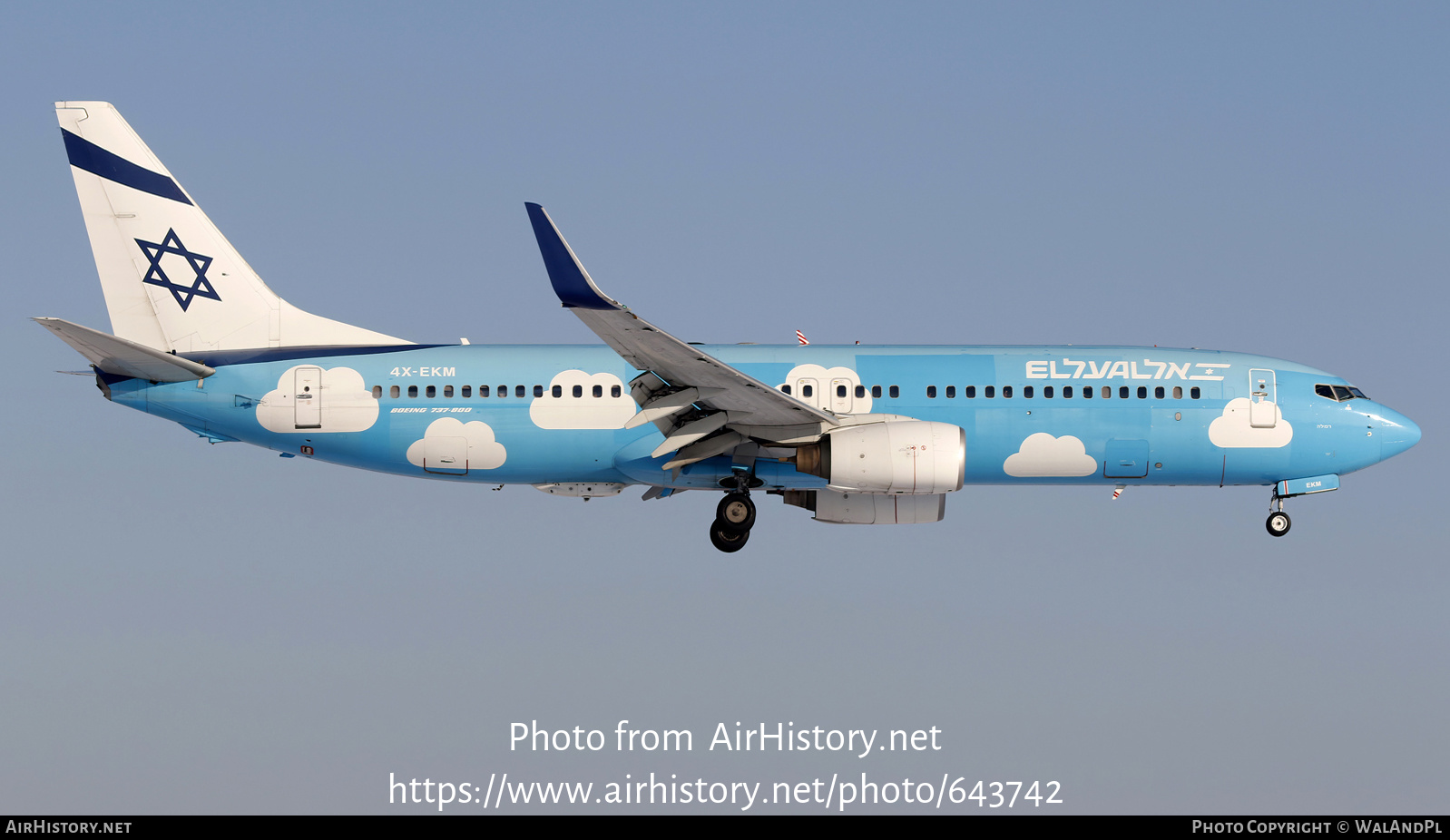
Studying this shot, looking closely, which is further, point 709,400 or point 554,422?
point 554,422

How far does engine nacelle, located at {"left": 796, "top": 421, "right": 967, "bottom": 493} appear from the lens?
93.7ft

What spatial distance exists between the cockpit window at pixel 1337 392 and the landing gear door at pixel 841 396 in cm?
1066

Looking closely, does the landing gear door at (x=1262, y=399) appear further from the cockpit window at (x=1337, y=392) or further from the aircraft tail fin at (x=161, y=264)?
the aircraft tail fin at (x=161, y=264)

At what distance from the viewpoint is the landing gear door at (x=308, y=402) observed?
30969 mm

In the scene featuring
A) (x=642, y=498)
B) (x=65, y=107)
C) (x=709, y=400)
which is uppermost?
(x=65, y=107)

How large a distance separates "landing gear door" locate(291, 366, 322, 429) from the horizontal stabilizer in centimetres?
184

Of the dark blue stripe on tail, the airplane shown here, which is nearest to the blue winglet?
the airplane

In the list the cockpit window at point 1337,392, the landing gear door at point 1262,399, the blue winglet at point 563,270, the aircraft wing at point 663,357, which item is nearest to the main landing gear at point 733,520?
the aircraft wing at point 663,357

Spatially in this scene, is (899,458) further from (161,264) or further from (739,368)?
(161,264)

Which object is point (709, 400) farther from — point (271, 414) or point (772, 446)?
point (271, 414)

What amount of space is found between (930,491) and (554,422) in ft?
26.7

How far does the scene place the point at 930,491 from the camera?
2881 cm

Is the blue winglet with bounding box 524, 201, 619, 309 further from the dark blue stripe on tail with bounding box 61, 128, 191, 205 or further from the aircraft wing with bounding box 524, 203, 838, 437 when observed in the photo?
the dark blue stripe on tail with bounding box 61, 128, 191, 205

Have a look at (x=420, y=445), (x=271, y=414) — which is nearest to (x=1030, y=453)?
(x=420, y=445)
